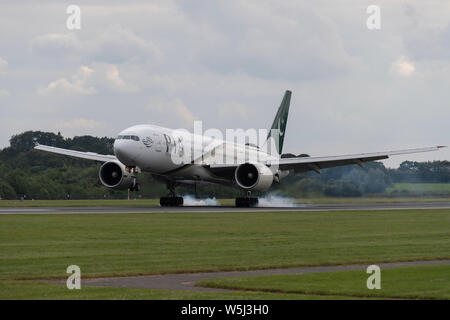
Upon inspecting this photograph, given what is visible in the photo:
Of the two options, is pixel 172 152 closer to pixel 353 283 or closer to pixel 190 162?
pixel 190 162

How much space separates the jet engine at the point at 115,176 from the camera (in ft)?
205

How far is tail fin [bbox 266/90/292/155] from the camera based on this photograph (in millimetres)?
78250

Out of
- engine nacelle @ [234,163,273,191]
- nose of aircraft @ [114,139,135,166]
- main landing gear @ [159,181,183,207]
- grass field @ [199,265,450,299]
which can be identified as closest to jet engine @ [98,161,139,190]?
main landing gear @ [159,181,183,207]

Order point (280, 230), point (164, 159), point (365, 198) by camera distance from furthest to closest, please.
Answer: point (365, 198)
point (164, 159)
point (280, 230)

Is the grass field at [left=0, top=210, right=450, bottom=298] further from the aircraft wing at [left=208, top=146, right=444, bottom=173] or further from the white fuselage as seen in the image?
the aircraft wing at [left=208, top=146, right=444, bottom=173]

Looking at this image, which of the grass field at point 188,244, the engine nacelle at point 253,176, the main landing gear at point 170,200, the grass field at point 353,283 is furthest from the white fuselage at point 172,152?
the grass field at point 353,283

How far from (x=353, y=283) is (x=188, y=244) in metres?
10.8

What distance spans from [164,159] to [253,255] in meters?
34.1

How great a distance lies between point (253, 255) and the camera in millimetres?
26172

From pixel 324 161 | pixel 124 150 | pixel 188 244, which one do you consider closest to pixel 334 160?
pixel 324 161

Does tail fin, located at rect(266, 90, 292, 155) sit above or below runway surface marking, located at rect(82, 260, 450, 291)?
above

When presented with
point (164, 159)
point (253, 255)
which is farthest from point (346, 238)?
point (164, 159)

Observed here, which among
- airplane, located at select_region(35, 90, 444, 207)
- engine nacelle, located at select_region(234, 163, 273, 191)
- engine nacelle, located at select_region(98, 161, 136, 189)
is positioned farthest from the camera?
engine nacelle, located at select_region(98, 161, 136, 189)
